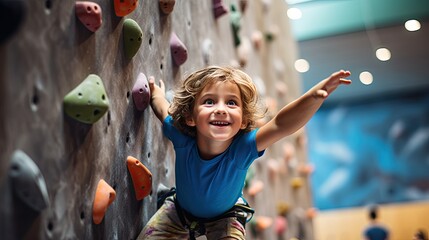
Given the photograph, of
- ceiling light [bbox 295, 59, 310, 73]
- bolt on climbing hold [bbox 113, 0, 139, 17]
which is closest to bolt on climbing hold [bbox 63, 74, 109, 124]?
bolt on climbing hold [bbox 113, 0, 139, 17]

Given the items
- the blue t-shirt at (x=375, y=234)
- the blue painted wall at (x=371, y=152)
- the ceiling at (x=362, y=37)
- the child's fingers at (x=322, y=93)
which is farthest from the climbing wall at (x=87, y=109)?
the blue painted wall at (x=371, y=152)

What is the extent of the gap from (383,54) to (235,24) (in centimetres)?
449

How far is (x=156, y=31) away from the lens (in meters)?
2.08

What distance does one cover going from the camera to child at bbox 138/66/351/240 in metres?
1.72

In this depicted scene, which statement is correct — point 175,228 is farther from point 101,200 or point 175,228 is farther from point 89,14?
point 89,14

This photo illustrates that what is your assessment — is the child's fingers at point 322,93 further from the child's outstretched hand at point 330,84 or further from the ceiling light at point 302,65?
the ceiling light at point 302,65

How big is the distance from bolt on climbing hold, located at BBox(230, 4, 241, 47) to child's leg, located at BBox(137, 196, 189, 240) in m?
1.47

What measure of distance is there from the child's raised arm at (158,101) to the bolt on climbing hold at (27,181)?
0.69m

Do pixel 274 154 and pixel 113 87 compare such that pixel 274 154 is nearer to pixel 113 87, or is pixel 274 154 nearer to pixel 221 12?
pixel 221 12

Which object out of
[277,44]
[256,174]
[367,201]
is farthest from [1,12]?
[367,201]

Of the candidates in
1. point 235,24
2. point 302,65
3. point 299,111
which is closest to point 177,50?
point 299,111

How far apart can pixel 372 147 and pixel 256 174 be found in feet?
18.2

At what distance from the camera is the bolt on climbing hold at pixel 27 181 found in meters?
1.20

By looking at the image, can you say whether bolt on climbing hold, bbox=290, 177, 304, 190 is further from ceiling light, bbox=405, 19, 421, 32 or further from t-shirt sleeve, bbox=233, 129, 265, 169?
ceiling light, bbox=405, 19, 421, 32
